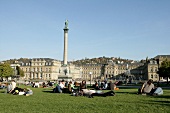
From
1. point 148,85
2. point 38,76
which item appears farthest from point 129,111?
point 38,76

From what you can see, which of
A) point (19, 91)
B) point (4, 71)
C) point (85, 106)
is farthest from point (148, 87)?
point (4, 71)

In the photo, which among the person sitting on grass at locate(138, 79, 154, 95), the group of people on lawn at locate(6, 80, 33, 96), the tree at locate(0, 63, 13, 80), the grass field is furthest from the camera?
the tree at locate(0, 63, 13, 80)

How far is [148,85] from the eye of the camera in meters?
18.4

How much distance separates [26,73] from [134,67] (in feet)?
201

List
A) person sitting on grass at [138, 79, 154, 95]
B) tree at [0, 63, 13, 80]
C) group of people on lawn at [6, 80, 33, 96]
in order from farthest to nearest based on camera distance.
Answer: tree at [0, 63, 13, 80] < group of people on lawn at [6, 80, 33, 96] < person sitting on grass at [138, 79, 154, 95]

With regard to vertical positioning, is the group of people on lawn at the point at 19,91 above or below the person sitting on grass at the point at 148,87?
below

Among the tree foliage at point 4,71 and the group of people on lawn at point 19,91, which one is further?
the tree foliage at point 4,71

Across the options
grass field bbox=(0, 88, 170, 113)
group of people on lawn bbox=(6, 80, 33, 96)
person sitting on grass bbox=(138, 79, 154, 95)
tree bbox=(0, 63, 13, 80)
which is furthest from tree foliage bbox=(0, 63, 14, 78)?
grass field bbox=(0, 88, 170, 113)

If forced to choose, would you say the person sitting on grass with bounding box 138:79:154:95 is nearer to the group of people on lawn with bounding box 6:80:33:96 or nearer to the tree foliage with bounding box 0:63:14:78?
the group of people on lawn with bounding box 6:80:33:96

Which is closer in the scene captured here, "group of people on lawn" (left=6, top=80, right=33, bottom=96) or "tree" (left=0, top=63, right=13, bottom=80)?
"group of people on lawn" (left=6, top=80, right=33, bottom=96)

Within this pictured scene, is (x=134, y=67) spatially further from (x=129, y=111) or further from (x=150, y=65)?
(x=129, y=111)

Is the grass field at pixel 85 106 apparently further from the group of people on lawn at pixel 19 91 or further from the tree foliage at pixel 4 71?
the tree foliage at pixel 4 71

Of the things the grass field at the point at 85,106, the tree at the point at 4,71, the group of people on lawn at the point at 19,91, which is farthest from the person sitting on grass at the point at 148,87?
the tree at the point at 4,71

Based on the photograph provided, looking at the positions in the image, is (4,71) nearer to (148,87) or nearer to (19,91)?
(19,91)
